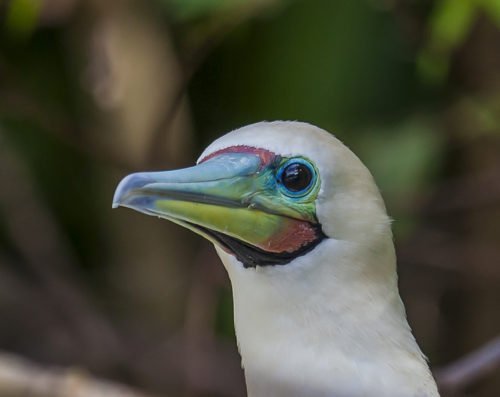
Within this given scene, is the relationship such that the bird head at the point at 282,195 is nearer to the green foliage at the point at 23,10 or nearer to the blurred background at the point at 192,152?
the green foliage at the point at 23,10

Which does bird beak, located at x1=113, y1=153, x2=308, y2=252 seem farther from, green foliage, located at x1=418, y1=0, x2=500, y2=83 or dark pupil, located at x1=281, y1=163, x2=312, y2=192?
green foliage, located at x1=418, y1=0, x2=500, y2=83

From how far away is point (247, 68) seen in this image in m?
3.13

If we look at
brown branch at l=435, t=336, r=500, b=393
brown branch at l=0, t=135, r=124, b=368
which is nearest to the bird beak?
brown branch at l=435, t=336, r=500, b=393

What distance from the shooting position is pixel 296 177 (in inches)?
53.6

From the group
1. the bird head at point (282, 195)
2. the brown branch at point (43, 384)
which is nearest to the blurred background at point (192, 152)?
the brown branch at point (43, 384)

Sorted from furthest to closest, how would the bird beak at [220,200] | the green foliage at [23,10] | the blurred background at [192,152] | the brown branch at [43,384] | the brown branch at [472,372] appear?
the blurred background at [192,152] → the green foliage at [23,10] → the brown branch at [472,372] → the brown branch at [43,384] → the bird beak at [220,200]

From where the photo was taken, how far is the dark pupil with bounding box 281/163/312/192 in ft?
4.44

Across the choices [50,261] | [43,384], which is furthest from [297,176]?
[50,261]

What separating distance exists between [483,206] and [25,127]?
1.39 meters

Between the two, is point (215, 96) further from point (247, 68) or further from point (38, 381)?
point (38, 381)

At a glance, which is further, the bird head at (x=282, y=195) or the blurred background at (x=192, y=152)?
the blurred background at (x=192, y=152)

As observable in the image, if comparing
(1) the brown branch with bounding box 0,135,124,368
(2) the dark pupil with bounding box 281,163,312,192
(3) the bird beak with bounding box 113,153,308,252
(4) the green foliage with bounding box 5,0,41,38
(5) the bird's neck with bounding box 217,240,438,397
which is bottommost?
(1) the brown branch with bounding box 0,135,124,368

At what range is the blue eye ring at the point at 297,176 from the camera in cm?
135

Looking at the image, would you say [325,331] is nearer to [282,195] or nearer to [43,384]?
[282,195]
